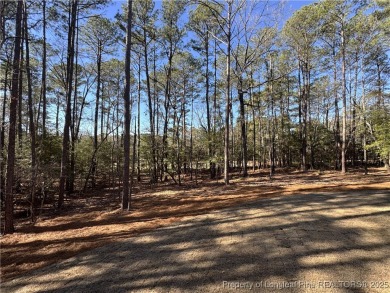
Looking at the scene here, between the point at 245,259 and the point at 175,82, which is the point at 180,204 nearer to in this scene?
the point at 245,259

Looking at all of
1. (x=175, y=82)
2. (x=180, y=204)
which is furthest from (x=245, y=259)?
(x=175, y=82)

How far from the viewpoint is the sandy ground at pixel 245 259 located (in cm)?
Result: 268

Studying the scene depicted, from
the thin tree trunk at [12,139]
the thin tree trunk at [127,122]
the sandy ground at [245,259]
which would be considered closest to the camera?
the sandy ground at [245,259]

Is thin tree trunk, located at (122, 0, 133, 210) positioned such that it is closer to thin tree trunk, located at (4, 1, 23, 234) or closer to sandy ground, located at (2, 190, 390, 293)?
thin tree trunk, located at (4, 1, 23, 234)

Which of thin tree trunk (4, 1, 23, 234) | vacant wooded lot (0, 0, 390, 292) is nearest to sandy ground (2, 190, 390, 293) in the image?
vacant wooded lot (0, 0, 390, 292)

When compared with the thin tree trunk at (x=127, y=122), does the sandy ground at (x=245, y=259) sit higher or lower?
lower

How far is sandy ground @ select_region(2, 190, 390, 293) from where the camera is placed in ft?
8.80

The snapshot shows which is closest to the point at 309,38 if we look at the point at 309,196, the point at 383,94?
the point at 383,94

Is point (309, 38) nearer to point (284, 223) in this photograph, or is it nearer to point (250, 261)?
point (284, 223)

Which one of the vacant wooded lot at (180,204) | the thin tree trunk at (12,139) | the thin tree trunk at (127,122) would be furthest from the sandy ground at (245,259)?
the thin tree trunk at (12,139)

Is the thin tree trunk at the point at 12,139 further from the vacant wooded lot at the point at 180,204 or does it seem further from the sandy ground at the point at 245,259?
the sandy ground at the point at 245,259

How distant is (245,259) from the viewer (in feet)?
10.6

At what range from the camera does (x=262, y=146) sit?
22.9 meters

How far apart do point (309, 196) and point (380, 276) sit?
14.0 feet
